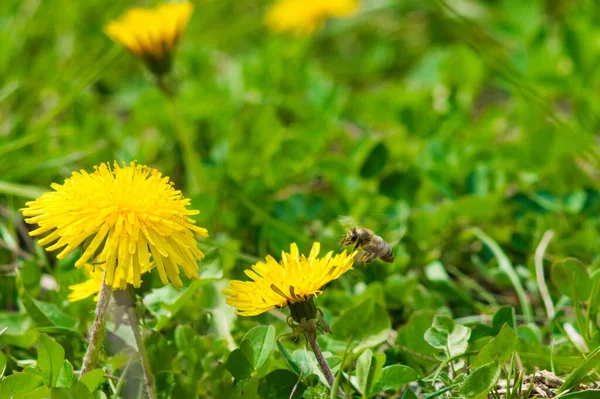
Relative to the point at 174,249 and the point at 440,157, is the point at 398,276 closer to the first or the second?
the point at 440,157

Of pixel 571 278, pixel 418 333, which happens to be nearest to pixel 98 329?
pixel 418 333

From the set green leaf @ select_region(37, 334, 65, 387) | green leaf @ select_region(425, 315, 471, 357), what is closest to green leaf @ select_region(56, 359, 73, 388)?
green leaf @ select_region(37, 334, 65, 387)

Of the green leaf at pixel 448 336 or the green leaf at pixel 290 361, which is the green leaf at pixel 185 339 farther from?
the green leaf at pixel 448 336

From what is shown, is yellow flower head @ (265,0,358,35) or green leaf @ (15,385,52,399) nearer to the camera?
green leaf @ (15,385,52,399)

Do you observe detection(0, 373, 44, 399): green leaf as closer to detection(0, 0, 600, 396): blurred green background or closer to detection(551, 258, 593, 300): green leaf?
detection(0, 0, 600, 396): blurred green background

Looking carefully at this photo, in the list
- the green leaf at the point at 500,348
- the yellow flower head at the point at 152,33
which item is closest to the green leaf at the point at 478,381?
the green leaf at the point at 500,348

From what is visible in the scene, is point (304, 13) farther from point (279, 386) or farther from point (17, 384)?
point (17, 384)

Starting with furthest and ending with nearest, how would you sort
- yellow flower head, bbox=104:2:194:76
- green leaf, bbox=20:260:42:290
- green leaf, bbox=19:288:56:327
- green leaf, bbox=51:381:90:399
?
yellow flower head, bbox=104:2:194:76 < green leaf, bbox=20:260:42:290 < green leaf, bbox=19:288:56:327 < green leaf, bbox=51:381:90:399
